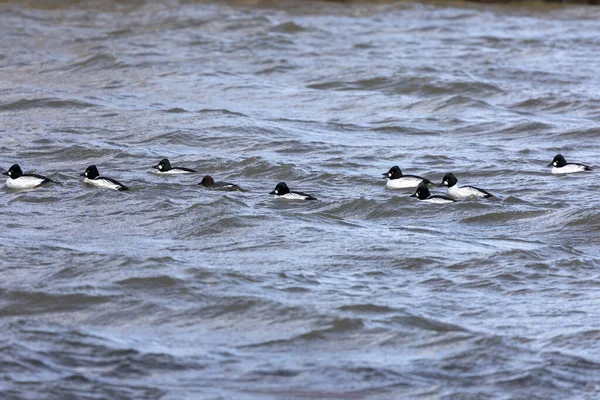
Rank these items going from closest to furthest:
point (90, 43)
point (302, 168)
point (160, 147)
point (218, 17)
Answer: point (302, 168)
point (160, 147)
point (90, 43)
point (218, 17)

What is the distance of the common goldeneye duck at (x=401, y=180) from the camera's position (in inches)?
650

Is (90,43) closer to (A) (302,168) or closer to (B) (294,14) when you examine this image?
(B) (294,14)

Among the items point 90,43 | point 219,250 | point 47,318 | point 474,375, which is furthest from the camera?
point 90,43

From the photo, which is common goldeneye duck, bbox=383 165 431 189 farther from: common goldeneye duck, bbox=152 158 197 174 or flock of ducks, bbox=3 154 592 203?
common goldeneye duck, bbox=152 158 197 174

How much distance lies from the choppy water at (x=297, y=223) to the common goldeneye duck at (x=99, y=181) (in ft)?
0.45

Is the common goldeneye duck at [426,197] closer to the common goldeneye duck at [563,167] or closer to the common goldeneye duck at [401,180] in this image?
the common goldeneye duck at [401,180]

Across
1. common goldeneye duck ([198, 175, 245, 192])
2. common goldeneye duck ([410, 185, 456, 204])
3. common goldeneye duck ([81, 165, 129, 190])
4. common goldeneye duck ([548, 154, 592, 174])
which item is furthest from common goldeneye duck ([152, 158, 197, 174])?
common goldeneye duck ([548, 154, 592, 174])

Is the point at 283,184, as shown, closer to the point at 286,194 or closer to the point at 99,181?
the point at 286,194

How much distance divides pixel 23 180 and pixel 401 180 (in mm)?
4898

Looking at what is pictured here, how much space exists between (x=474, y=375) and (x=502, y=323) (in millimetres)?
1343

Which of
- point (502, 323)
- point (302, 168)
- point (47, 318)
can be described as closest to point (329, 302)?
point (502, 323)

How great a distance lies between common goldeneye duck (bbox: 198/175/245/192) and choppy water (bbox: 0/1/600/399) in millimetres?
315

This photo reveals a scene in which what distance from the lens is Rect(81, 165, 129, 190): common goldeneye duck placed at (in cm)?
1606

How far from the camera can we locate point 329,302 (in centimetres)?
1162
